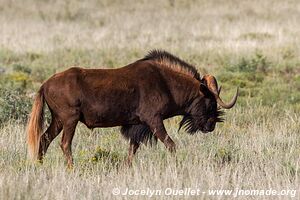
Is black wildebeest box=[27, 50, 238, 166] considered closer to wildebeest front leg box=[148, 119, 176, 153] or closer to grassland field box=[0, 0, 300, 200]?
wildebeest front leg box=[148, 119, 176, 153]

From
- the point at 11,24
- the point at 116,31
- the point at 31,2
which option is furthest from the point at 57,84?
the point at 31,2

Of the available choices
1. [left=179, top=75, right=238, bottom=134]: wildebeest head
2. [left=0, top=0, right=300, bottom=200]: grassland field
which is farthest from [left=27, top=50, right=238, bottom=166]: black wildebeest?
[left=0, top=0, right=300, bottom=200]: grassland field

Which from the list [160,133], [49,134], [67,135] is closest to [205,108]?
[160,133]

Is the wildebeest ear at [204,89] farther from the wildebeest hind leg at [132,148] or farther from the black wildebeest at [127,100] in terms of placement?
the wildebeest hind leg at [132,148]

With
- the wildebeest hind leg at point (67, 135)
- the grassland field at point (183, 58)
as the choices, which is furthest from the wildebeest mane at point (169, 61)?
the wildebeest hind leg at point (67, 135)

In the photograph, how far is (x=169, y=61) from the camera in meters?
8.37

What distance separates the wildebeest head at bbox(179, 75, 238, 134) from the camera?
8.36m

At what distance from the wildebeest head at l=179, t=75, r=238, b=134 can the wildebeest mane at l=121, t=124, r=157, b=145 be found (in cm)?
60

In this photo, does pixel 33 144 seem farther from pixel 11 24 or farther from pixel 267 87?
pixel 11 24

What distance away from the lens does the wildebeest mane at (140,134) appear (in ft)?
26.5

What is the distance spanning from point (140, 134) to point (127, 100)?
495mm

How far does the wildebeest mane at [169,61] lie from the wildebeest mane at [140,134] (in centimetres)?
81

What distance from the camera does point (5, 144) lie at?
8.60 metres

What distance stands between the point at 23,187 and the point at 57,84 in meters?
1.92
